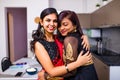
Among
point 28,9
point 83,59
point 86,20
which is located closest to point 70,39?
point 83,59

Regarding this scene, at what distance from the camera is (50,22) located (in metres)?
1.45

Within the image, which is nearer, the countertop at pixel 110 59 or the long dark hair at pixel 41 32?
the long dark hair at pixel 41 32

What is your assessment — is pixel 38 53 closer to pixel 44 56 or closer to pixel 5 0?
pixel 44 56

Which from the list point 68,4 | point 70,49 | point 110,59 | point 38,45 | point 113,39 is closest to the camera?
point 70,49

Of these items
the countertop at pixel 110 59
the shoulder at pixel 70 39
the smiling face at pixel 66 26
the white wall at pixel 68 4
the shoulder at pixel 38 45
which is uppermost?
the white wall at pixel 68 4

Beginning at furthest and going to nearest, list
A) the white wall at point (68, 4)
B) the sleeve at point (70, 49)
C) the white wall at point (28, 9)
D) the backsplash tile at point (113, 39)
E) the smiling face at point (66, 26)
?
the white wall at point (68, 4), the white wall at point (28, 9), the backsplash tile at point (113, 39), the smiling face at point (66, 26), the sleeve at point (70, 49)

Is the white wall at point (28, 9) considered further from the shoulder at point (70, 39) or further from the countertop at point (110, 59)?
the shoulder at point (70, 39)

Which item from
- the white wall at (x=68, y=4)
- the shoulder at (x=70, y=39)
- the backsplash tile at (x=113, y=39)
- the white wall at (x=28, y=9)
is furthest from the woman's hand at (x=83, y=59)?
the white wall at (x=68, y=4)

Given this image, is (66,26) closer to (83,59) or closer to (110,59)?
(83,59)

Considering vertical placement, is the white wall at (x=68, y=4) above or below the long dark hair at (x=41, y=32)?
above

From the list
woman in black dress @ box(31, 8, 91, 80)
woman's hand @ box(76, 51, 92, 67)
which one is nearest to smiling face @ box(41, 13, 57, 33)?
woman in black dress @ box(31, 8, 91, 80)

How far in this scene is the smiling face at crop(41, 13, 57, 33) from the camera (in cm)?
145

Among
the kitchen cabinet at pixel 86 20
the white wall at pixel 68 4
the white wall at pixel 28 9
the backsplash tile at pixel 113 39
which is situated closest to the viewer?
the backsplash tile at pixel 113 39

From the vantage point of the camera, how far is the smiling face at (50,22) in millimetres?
1452
